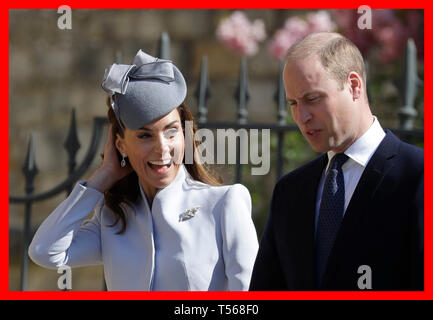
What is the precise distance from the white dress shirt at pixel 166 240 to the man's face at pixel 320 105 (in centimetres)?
46

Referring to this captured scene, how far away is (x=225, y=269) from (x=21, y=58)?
13.4 feet

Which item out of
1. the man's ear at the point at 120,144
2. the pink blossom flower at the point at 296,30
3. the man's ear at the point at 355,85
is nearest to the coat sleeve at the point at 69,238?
the man's ear at the point at 120,144

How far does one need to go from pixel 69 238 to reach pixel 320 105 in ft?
3.47

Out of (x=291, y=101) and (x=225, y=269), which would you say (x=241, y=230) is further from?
(x=291, y=101)

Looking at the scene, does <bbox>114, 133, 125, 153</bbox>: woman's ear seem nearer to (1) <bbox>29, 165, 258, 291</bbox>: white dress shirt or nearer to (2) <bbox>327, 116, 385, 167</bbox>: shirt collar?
(1) <bbox>29, 165, 258, 291</bbox>: white dress shirt

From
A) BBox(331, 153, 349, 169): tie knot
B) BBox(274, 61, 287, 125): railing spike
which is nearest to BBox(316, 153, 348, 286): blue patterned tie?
BBox(331, 153, 349, 169): tie knot

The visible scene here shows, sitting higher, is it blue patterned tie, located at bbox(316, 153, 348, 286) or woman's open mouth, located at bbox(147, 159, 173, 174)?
woman's open mouth, located at bbox(147, 159, 173, 174)

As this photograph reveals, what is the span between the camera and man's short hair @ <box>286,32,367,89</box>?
2.46 meters

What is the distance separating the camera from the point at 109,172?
2965 mm

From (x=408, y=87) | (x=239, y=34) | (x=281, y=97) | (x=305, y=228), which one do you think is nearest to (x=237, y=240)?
(x=305, y=228)

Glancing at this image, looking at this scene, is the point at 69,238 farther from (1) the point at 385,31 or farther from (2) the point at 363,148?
(1) the point at 385,31

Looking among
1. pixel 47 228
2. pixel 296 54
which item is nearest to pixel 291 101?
pixel 296 54

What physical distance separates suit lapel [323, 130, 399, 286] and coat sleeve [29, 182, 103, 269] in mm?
929

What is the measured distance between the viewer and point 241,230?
8.94ft
